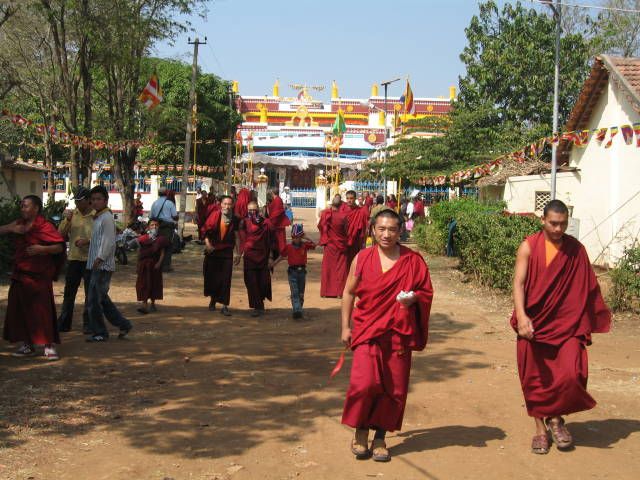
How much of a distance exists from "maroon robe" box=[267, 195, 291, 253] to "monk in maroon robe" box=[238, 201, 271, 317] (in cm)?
11

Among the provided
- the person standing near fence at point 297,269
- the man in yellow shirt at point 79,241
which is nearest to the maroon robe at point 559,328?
the man in yellow shirt at point 79,241

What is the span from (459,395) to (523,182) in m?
14.8

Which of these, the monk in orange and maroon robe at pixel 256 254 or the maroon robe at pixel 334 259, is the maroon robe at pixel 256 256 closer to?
the monk in orange and maroon robe at pixel 256 254

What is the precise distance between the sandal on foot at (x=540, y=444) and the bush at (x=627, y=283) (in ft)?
19.6

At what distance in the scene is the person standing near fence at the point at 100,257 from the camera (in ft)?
28.3

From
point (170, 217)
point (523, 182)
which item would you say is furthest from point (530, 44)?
point (170, 217)

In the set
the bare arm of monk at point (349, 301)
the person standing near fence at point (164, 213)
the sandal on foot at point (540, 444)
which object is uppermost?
the person standing near fence at point (164, 213)

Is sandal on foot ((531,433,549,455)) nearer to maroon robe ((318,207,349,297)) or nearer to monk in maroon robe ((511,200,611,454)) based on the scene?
monk in maroon robe ((511,200,611,454))

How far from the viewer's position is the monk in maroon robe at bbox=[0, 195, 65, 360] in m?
7.90

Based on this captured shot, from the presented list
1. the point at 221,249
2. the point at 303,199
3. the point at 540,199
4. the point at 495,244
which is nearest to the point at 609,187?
the point at 540,199

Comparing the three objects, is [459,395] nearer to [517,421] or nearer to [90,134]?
[517,421]

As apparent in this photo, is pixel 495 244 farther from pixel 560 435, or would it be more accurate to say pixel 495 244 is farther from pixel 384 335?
pixel 384 335

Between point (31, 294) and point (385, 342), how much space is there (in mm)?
4030

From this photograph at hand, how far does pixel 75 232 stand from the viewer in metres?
9.19
